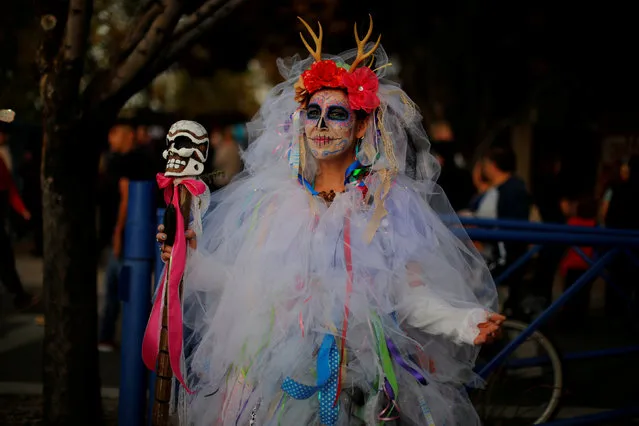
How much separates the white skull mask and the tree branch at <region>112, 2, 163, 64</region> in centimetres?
130

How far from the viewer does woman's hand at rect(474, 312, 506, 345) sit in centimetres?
337

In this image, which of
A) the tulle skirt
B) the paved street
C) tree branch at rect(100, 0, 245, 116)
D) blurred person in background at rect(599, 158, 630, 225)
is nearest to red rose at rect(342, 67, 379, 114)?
the tulle skirt

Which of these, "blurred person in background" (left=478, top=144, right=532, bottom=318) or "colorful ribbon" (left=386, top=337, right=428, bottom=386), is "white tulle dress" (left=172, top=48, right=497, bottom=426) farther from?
"blurred person in background" (left=478, top=144, right=532, bottom=318)

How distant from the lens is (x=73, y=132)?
468 centimetres

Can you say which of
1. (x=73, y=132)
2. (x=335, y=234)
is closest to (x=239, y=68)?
(x=73, y=132)

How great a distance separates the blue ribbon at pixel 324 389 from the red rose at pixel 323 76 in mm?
1127

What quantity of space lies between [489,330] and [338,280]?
62cm

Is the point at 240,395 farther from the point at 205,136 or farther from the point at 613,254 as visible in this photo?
the point at 613,254

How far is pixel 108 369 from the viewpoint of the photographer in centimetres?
683

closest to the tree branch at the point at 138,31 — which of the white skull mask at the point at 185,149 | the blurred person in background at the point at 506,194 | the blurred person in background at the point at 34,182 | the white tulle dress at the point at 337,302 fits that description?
the blurred person in background at the point at 34,182

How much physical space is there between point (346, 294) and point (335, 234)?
10.1 inches

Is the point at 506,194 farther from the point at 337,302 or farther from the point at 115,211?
the point at 337,302

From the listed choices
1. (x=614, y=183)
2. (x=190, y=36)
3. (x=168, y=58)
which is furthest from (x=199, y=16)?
(x=614, y=183)

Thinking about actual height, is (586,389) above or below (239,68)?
below
